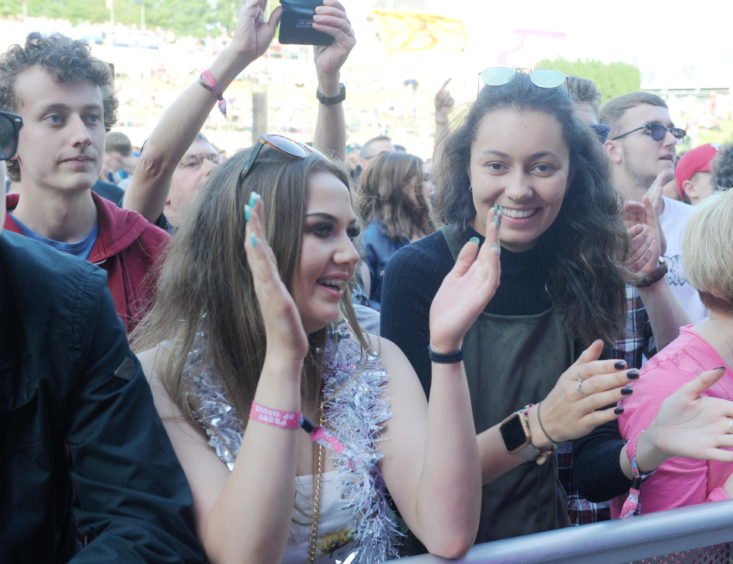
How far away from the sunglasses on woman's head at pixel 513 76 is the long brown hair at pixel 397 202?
2.58 meters

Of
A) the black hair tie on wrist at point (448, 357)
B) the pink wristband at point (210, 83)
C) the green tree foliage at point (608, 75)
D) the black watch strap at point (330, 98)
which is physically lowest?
the green tree foliage at point (608, 75)

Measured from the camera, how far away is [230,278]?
1811 millimetres

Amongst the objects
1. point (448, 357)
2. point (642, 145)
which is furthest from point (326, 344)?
point (642, 145)

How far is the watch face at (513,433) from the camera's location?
1.83 meters

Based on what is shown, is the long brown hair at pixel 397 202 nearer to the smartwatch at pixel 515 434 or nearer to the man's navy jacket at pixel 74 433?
the smartwatch at pixel 515 434

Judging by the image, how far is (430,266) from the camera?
224cm

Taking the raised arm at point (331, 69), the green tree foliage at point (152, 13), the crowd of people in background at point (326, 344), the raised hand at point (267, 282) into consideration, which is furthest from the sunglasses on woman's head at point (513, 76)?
the green tree foliage at point (152, 13)

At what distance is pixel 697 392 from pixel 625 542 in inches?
17.0

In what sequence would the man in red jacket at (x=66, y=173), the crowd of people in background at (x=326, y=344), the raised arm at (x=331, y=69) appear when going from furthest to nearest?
the raised arm at (x=331, y=69) < the man in red jacket at (x=66, y=173) < the crowd of people in background at (x=326, y=344)

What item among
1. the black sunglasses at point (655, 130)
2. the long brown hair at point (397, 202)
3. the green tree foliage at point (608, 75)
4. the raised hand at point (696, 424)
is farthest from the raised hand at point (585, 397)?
the green tree foliage at point (608, 75)

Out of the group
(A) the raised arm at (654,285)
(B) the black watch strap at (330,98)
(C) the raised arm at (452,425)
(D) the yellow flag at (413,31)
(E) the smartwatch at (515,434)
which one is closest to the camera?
(C) the raised arm at (452,425)

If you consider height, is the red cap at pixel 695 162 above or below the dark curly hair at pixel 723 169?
below

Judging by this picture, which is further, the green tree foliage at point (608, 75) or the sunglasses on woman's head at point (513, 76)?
the green tree foliage at point (608, 75)

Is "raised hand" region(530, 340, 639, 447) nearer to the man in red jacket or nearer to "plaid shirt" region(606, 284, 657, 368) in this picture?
"plaid shirt" region(606, 284, 657, 368)
